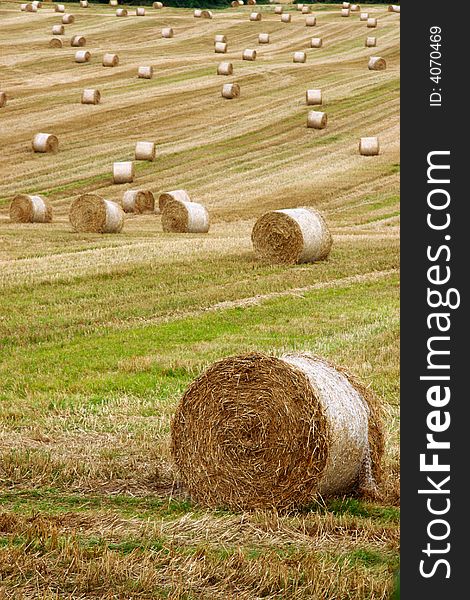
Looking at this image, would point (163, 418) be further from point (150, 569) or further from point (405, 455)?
point (405, 455)

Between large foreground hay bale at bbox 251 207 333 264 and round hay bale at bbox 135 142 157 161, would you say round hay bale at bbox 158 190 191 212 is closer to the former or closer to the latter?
large foreground hay bale at bbox 251 207 333 264

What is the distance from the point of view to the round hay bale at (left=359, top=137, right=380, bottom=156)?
3344 centimetres

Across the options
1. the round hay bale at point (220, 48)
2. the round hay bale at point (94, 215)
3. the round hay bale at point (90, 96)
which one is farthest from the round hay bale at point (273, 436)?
the round hay bale at point (220, 48)

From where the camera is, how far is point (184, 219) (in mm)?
22266

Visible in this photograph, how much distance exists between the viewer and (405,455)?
2.70 metres

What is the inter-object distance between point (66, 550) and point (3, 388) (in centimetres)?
482

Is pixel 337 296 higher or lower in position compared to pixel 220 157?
lower

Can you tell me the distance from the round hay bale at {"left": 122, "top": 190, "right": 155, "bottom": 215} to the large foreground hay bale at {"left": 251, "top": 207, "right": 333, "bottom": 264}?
8.66 m

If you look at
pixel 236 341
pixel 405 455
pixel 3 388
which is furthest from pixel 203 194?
pixel 405 455

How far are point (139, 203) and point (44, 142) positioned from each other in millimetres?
8602

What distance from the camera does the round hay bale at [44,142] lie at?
33688 millimetres

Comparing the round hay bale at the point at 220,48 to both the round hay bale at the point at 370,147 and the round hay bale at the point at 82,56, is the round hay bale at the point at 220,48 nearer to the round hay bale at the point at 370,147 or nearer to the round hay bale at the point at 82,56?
the round hay bale at the point at 82,56

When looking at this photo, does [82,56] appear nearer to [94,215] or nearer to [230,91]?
[230,91]

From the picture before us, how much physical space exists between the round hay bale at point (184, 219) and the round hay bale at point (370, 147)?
39.4ft
